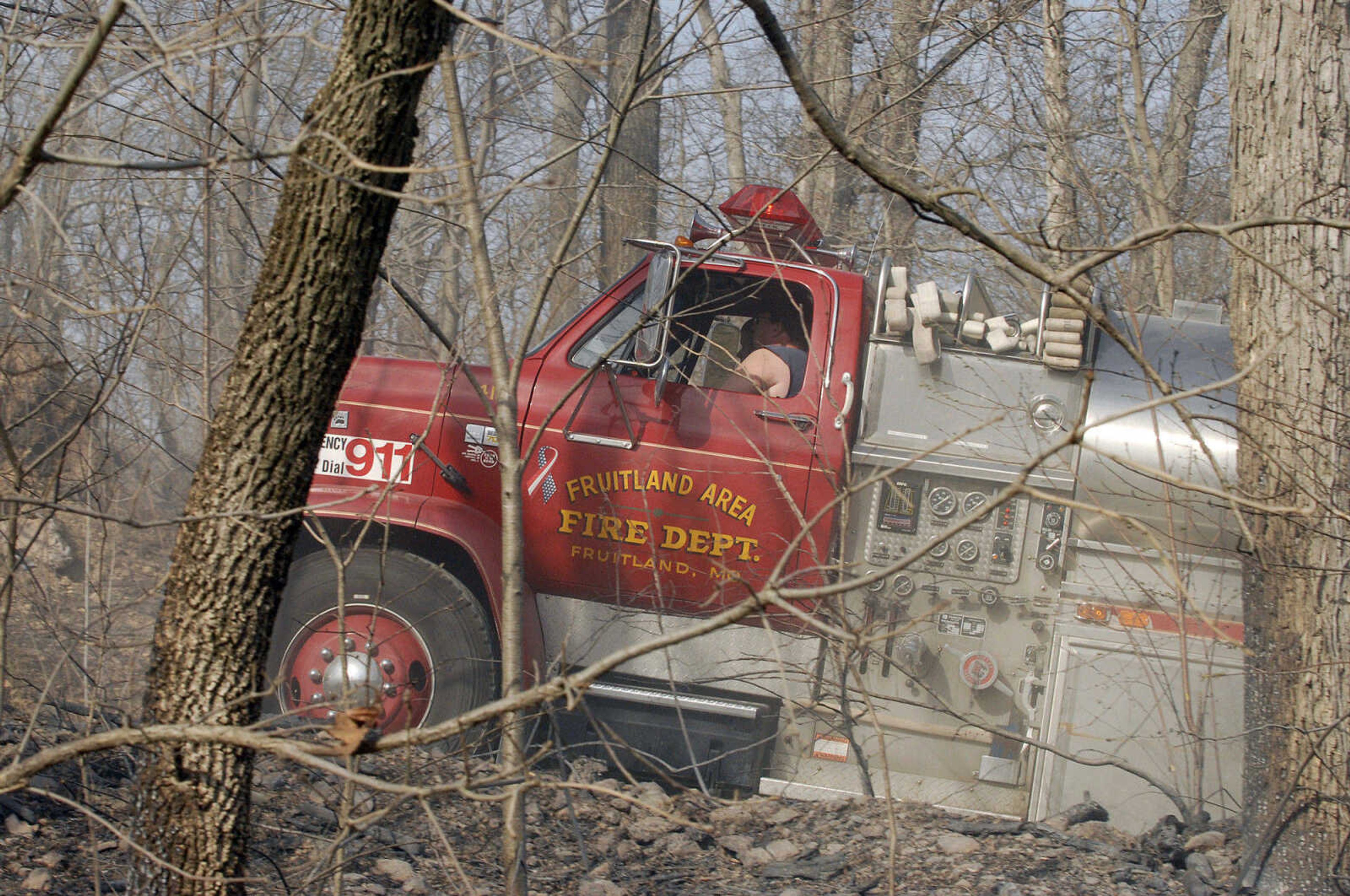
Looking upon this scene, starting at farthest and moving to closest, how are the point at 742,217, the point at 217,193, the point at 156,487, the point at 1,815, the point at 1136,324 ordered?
the point at 156,487 → the point at 742,217 → the point at 217,193 → the point at 1136,324 → the point at 1,815

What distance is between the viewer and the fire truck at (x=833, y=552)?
484 centimetres

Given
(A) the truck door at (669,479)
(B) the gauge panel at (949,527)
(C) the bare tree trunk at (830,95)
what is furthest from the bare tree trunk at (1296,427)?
(C) the bare tree trunk at (830,95)

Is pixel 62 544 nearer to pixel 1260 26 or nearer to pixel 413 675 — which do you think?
pixel 413 675

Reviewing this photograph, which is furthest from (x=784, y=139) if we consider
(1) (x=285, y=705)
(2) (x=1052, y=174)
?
(1) (x=285, y=705)

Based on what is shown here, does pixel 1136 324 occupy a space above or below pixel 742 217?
below

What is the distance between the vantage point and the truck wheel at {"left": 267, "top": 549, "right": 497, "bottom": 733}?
4.86m

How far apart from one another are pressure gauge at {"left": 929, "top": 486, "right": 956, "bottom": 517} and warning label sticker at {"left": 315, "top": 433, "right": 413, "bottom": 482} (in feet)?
7.43

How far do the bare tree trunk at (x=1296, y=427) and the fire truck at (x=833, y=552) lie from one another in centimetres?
38

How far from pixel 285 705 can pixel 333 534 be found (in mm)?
751

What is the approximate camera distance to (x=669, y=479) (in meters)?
5.01

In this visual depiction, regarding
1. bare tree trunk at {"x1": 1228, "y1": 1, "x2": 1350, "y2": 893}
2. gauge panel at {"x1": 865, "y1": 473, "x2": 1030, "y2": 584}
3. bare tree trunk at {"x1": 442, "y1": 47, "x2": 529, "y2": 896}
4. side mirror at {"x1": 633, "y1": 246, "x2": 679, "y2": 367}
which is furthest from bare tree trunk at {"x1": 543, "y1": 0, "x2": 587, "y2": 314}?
bare tree trunk at {"x1": 1228, "y1": 1, "x2": 1350, "y2": 893}

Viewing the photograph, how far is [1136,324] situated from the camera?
436 centimetres

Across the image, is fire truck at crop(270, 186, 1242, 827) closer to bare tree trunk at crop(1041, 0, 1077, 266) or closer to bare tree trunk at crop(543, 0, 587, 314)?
bare tree trunk at crop(543, 0, 587, 314)

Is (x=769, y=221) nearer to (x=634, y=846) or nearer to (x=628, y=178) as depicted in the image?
(x=634, y=846)
